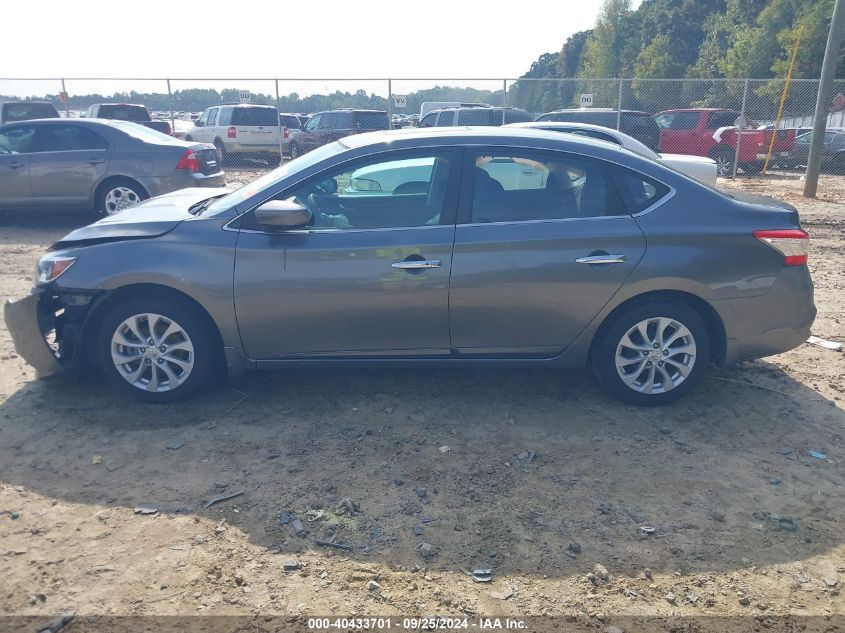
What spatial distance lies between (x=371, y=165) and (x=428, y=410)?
5.47ft

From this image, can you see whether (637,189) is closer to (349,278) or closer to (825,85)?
(349,278)

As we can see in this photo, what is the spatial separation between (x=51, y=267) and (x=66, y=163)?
6.82 m

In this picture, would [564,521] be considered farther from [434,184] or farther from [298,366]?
[434,184]

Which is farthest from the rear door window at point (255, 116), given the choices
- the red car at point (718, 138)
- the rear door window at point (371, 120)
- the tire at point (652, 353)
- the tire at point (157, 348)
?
the tire at point (652, 353)

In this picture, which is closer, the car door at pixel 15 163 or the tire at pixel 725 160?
the car door at pixel 15 163

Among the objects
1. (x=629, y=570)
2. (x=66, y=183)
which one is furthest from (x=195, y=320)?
(x=66, y=183)

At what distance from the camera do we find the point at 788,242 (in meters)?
4.51

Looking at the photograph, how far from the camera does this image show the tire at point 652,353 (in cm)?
450

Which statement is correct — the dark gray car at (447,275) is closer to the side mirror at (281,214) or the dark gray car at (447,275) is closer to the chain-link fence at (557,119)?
the side mirror at (281,214)

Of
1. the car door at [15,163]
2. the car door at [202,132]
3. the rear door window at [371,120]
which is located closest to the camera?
the car door at [15,163]

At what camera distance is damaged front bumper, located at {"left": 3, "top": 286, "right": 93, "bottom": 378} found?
4586mm

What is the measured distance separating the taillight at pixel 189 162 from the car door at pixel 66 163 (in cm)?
109

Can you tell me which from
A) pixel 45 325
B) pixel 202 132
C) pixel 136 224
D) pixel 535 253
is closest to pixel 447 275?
pixel 535 253

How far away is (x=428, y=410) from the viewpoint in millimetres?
4617
